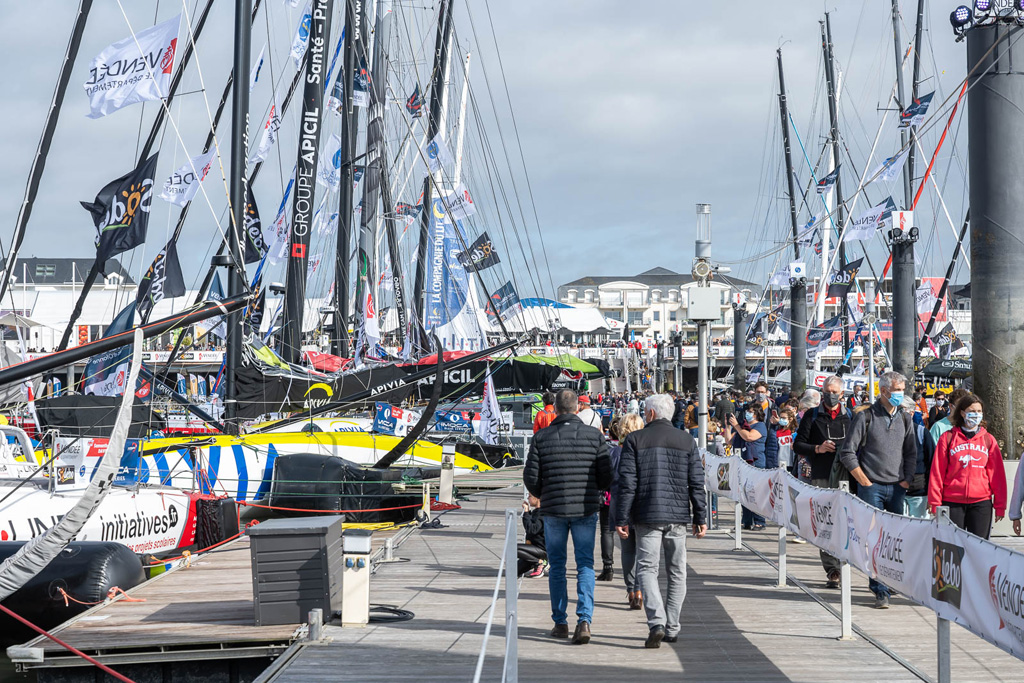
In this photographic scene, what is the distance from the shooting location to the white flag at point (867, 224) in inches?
1133

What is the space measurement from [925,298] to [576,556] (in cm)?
3459

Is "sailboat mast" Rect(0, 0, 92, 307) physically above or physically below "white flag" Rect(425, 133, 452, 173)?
below

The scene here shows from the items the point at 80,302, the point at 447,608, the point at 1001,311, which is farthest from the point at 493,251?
the point at 447,608

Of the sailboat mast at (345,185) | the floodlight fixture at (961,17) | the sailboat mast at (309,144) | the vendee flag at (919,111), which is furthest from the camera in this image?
the vendee flag at (919,111)

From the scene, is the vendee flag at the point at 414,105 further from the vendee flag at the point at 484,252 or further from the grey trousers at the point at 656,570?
the grey trousers at the point at 656,570

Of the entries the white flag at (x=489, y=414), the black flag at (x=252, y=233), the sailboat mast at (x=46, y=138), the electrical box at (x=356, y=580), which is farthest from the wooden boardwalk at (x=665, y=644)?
the black flag at (x=252, y=233)

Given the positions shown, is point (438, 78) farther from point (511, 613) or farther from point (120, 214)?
point (511, 613)

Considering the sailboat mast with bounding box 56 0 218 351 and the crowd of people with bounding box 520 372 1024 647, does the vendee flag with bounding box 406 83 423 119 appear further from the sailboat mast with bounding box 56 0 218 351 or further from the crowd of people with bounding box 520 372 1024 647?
the crowd of people with bounding box 520 372 1024 647

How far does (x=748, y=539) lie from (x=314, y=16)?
1612 cm

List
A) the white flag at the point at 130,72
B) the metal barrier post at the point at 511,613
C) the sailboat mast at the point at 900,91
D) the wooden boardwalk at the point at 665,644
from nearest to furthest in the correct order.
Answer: the metal barrier post at the point at 511,613 → the wooden boardwalk at the point at 665,644 → the white flag at the point at 130,72 → the sailboat mast at the point at 900,91

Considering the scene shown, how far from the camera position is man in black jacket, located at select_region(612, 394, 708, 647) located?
7.72 m

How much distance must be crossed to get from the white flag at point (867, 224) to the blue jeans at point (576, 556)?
22.9 meters

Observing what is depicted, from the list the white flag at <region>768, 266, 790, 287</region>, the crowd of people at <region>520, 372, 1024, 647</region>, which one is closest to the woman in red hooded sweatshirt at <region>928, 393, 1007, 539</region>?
the crowd of people at <region>520, 372, 1024, 647</region>

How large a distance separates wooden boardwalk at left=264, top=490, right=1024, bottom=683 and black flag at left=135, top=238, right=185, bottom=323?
313 inches
